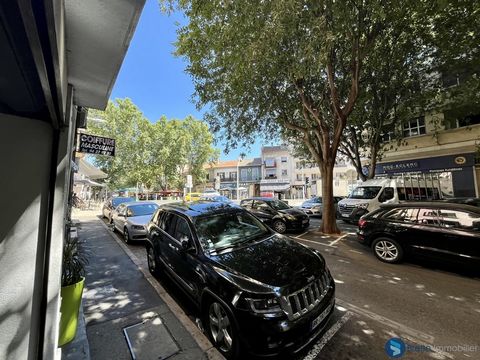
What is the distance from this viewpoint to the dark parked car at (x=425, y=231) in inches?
198

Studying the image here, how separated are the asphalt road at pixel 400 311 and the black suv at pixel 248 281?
444 millimetres

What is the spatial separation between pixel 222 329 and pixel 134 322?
5.17 ft

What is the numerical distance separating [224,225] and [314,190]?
1452 inches

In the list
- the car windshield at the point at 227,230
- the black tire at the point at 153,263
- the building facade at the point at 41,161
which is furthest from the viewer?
the black tire at the point at 153,263

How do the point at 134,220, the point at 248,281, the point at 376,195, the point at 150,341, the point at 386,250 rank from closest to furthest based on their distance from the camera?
the point at 248,281 < the point at 150,341 < the point at 386,250 < the point at 134,220 < the point at 376,195

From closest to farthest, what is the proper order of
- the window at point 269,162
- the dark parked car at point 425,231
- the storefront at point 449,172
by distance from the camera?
the dark parked car at point 425,231 < the storefront at point 449,172 < the window at point 269,162

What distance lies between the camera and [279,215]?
1031cm

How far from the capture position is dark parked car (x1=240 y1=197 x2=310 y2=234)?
10.1 meters

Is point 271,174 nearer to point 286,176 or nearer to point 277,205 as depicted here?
point 286,176

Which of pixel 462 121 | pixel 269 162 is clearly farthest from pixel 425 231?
pixel 269 162

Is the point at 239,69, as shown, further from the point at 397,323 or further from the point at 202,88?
the point at 397,323

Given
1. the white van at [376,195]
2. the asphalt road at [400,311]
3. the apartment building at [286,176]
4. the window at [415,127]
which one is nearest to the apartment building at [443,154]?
the window at [415,127]

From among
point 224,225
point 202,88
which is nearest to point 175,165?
point 202,88

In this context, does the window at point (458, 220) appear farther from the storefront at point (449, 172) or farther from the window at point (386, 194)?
the storefront at point (449, 172)
